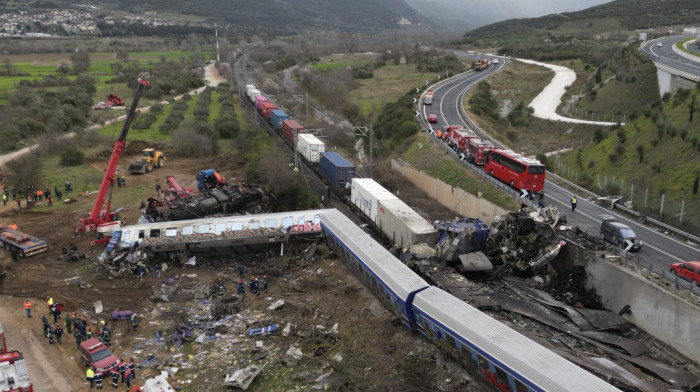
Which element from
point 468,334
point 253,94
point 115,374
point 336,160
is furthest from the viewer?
point 253,94

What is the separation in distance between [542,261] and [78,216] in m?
33.1

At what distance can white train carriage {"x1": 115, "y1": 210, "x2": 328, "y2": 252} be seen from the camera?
3073cm

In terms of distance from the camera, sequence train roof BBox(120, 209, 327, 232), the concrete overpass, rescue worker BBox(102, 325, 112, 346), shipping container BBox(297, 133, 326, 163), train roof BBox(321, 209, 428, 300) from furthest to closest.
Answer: the concrete overpass
shipping container BBox(297, 133, 326, 163)
train roof BBox(120, 209, 327, 232)
rescue worker BBox(102, 325, 112, 346)
train roof BBox(321, 209, 428, 300)

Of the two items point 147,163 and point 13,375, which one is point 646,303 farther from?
point 147,163

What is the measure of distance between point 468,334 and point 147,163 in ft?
142

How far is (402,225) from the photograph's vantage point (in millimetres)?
29562

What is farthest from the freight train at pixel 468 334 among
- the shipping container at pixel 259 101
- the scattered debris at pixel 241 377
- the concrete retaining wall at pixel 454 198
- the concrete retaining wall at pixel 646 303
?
the shipping container at pixel 259 101

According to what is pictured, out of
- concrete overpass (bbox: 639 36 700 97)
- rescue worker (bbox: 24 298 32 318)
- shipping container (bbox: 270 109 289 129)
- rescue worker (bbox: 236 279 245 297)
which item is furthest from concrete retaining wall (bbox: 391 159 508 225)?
concrete overpass (bbox: 639 36 700 97)

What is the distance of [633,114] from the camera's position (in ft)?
183

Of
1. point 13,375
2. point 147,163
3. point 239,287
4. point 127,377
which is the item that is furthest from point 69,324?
point 147,163

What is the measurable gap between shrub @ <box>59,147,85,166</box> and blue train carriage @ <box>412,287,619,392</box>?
46.0 meters

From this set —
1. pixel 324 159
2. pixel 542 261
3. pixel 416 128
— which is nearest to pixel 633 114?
pixel 416 128

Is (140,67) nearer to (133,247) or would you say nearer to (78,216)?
(78,216)

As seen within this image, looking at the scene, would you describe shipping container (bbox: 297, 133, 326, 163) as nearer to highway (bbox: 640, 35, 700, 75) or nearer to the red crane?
the red crane
